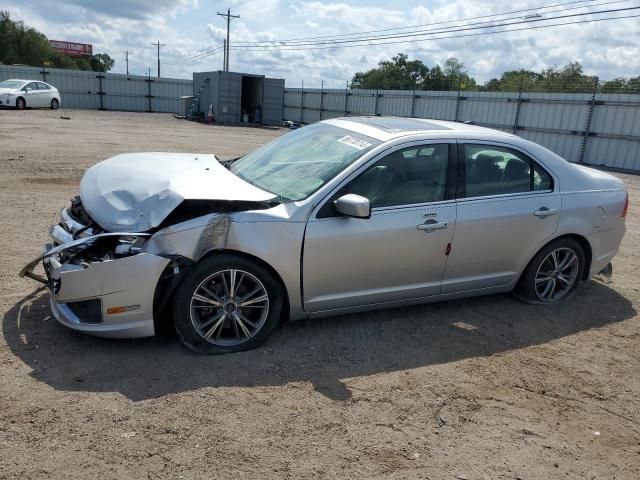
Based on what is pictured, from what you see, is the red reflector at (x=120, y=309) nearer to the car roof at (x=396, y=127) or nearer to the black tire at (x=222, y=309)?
the black tire at (x=222, y=309)

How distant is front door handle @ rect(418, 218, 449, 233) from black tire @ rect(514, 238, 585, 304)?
1.22 m

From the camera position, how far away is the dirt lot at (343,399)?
2.78 metres

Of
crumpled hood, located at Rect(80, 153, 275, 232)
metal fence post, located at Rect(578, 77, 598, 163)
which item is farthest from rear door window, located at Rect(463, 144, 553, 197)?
metal fence post, located at Rect(578, 77, 598, 163)

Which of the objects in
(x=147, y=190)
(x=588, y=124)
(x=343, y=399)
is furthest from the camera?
(x=588, y=124)

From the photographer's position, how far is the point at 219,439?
2.90 meters

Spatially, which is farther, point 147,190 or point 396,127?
point 396,127

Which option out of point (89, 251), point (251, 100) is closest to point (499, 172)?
point (89, 251)

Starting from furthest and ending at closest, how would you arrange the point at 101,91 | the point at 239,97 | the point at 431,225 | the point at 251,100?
the point at 101,91 < the point at 251,100 < the point at 239,97 < the point at 431,225

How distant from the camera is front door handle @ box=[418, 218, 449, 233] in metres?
4.15

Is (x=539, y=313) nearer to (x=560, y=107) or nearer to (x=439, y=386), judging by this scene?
(x=439, y=386)

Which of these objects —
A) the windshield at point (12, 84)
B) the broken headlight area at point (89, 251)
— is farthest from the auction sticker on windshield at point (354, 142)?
the windshield at point (12, 84)

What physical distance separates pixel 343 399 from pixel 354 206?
A: 131cm

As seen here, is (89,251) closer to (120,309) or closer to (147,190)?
(120,309)

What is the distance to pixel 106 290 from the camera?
3455 millimetres
